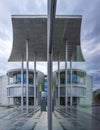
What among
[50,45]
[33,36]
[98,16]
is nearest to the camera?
[98,16]

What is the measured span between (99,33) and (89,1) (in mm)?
318

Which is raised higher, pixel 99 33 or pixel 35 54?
pixel 35 54

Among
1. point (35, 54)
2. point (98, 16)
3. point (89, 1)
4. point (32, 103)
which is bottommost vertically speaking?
point (32, 103)

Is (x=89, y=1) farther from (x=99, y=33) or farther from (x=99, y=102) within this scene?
(x=99, y=102)

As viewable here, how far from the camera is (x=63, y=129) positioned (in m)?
5.49

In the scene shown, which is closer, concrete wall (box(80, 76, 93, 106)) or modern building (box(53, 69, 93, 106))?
concrete wall (box(80, 76, 93, 106))

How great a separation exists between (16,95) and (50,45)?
1226 inches

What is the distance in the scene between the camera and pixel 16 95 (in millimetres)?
34875

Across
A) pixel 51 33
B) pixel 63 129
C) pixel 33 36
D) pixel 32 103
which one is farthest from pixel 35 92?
pixel 51 33

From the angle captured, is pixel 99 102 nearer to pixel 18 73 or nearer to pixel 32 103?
pixel 32 103

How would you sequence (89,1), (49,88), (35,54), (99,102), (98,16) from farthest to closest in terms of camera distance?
1. (35,54)
2. (49,88)
3. (99,102)
4. (89,1)
5. (98,16)

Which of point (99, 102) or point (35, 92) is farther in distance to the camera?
point (35, 92)

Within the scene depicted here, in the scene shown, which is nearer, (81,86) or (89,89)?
(89,89)

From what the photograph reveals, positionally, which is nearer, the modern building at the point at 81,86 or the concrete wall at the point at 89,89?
the concrete wall at the point at 89,89
